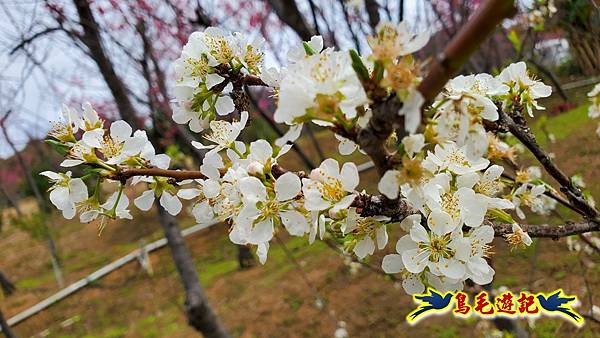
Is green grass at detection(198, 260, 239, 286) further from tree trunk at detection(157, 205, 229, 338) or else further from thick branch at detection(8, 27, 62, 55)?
thick branch at detection(8, 27, 62, 55)

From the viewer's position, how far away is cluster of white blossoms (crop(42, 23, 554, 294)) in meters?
0.63

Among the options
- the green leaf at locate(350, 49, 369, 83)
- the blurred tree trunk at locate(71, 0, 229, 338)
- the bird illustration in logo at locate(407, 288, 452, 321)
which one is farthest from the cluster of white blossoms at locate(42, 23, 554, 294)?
the blurred tree trunk at locate(71, 0, 229, 338)

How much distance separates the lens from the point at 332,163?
78cm

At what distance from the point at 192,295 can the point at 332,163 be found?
297cm

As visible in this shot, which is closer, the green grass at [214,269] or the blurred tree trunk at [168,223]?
Result: the blurred tree trunk at [168,223]

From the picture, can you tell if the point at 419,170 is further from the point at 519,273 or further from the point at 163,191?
the point at 519,273

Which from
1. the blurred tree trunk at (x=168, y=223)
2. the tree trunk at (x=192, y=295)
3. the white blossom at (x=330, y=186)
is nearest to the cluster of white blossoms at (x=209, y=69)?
the white blossom at (x=330, y=186)

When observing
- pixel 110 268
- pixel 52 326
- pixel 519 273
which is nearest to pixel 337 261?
pixel 519 273

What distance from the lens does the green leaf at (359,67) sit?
1.94ft

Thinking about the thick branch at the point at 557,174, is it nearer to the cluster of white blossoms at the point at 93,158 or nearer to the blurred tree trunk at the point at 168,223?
the cluster of white blossoms at the point at 93,158

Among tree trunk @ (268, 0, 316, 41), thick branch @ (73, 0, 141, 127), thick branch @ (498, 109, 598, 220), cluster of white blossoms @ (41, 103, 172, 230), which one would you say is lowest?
thick branch @ (498, 109, 598, 220)

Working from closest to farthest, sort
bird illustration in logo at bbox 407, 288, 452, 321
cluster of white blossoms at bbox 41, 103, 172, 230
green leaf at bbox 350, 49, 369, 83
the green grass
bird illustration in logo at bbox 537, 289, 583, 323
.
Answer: green leaf at bbox 350, 49, 369, 83
cluster of white blossoms at bbox 41, 103, 172, 230
bird illustration in logo at bbox 407, 288, 452, 321
bird illustration in logo at bbox 537, 289, 583, 323
the green grass

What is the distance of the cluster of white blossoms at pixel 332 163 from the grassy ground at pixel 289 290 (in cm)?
204

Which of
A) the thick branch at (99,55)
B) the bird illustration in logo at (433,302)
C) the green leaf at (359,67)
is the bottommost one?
the bird illustration in logo at (433,302)
